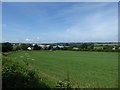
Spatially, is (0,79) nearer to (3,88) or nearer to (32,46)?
(3,88)

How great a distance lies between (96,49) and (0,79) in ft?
90.8

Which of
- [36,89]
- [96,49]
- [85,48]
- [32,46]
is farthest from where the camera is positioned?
[32,46]

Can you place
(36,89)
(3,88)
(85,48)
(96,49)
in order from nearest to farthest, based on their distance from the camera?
(3,88), (36,89), (96,49), (85,48)

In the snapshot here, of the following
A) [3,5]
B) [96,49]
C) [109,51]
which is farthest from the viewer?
[96,49]

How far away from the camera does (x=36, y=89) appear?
2102 mm

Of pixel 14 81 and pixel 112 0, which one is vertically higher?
pixel 112 0

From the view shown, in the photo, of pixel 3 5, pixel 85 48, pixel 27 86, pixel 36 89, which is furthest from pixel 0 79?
pixel 85 48

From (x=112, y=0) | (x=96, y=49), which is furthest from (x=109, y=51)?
(x=112, y=0)

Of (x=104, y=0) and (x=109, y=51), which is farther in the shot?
(x=109, y=51)

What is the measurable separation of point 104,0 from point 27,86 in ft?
6.15

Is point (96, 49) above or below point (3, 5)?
below

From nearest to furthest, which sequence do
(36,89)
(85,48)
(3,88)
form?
(3,88), (36,89), (85,48)

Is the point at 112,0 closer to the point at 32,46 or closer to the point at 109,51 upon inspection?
the point at 109,51

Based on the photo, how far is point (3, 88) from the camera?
6.47 ft
